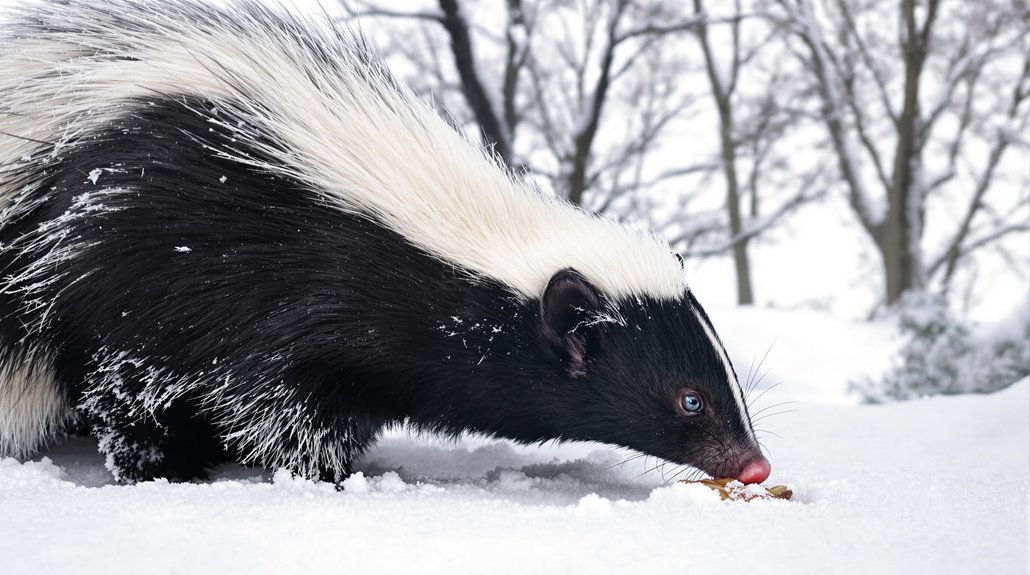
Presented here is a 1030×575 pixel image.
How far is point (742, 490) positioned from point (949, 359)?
4.73m

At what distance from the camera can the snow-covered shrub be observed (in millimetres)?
6684

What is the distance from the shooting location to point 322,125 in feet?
11.4

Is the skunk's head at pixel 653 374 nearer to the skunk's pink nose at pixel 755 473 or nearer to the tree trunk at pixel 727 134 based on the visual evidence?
the skunk's pink nose at pixel 755 473

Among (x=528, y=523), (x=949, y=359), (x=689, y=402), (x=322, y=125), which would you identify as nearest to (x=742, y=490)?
(x=689, y=402)

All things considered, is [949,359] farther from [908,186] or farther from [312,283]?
[908,186]

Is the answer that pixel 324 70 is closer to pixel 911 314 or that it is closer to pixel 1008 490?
pixel 1008 490

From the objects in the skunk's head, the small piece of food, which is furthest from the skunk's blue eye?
the small piece of food

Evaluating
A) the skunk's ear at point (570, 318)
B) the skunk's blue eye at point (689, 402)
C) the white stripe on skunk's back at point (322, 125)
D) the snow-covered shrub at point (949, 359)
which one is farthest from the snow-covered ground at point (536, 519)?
the snow-covered shrub at point (949, 359)

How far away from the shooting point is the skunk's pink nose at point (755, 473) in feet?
10.3

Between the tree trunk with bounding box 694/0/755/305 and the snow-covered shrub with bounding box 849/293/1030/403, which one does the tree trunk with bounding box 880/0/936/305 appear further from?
the snow-covered shrub with bounding box 849/293/1030/403

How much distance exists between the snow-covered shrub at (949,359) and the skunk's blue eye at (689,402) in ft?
14.8

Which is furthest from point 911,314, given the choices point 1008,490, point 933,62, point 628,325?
point 933,62

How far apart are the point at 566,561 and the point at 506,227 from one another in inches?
59.7

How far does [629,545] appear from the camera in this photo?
2.28 metres
